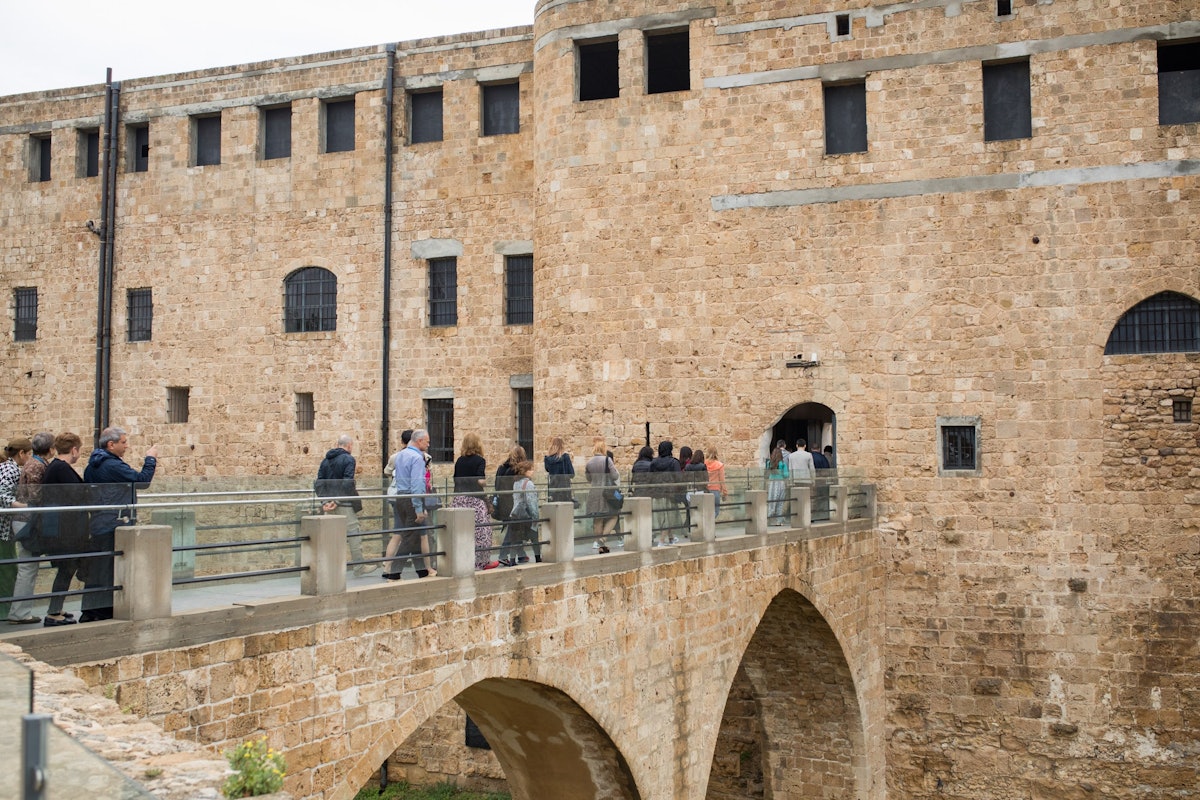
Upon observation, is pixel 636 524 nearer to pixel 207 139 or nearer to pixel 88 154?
pixel 207 139

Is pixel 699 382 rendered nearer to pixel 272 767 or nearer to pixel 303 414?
pixel 303 414

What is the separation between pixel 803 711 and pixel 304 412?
422 inches

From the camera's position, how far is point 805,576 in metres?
15.8

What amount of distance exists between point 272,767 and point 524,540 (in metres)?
5.09

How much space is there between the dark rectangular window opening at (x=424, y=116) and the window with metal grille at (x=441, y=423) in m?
4.85

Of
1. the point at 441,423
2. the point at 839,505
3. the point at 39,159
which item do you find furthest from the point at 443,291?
the point at 39,159

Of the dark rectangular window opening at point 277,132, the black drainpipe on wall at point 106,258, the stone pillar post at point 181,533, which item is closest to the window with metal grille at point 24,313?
the black drainpipe on wall at point 106,258

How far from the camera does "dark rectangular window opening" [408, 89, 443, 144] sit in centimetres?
2278

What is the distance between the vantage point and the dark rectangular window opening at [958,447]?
18.8 metres

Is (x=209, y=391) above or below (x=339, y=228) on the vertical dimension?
below

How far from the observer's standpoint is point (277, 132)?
2377 centimetres

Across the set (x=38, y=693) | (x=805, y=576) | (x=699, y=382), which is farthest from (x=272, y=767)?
(x=699, y=382)

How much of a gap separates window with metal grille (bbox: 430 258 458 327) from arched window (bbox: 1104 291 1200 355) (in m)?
10.9

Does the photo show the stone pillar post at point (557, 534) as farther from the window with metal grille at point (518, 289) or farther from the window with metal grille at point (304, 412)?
the window with metal grille at point (304, 412)
